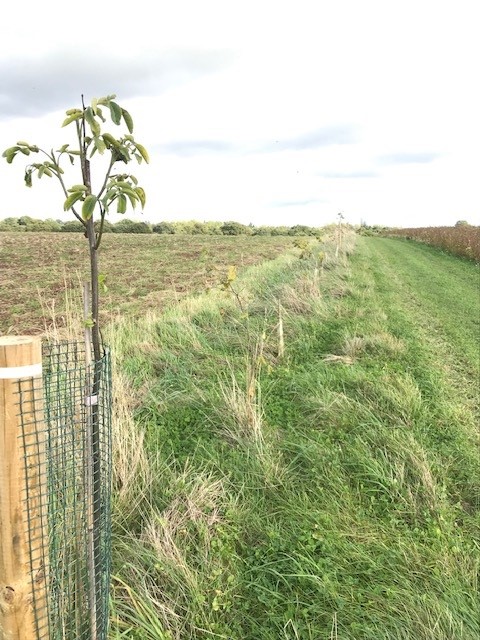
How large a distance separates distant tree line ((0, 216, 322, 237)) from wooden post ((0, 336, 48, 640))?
39.7 m

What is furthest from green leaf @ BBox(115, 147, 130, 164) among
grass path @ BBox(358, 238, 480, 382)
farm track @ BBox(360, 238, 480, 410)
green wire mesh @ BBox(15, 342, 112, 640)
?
grass path @ BBox(358, 238, 480, 382)

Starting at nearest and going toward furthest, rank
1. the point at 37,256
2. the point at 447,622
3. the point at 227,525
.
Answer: the point at 447,622, the point at 227,525, the point at 37,256

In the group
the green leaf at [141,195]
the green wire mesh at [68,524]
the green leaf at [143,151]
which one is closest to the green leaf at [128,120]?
the green leaf at [143,151]

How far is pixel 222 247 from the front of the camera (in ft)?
90.2

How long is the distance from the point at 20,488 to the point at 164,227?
5111 cm

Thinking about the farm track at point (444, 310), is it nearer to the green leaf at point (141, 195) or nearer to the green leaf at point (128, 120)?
the green leaf at point (141, 195)

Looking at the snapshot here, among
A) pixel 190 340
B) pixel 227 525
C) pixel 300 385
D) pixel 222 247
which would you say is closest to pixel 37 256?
pixel 222 247

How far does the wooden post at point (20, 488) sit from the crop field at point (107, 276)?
7.76 feet

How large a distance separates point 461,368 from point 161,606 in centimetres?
497

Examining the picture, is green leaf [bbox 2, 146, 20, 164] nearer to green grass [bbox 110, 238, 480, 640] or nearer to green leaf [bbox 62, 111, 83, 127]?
green leaf [bbox 62, 111, 83, 127]

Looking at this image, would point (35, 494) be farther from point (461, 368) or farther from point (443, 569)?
point (461, 368)

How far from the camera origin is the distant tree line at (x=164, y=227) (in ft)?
148

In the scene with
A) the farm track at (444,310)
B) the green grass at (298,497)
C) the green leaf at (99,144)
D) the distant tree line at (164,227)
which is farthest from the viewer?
the distant tree line at (164,227)

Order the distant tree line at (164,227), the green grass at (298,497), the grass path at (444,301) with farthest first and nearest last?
the distant tree line at (164,227) < the grass path at (444,301) < the green grass at (298,497)
